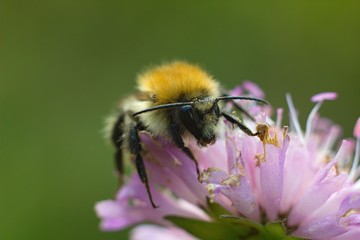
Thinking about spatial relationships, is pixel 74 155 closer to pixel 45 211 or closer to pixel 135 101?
pixel 45 211

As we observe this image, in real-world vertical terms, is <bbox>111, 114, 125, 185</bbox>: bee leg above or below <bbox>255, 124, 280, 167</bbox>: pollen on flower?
above

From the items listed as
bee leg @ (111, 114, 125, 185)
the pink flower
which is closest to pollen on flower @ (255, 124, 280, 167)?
the pink flower

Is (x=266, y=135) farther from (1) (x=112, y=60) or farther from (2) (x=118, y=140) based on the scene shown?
(1) (x=112, y=60)

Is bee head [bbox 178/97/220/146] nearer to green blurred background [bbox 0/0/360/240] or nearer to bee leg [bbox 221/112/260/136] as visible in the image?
bee leg [bbox 221/112/260/136]

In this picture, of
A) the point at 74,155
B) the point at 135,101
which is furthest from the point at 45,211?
the point at 135,101

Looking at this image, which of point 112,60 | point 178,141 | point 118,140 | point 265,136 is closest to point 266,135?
point 265,136
